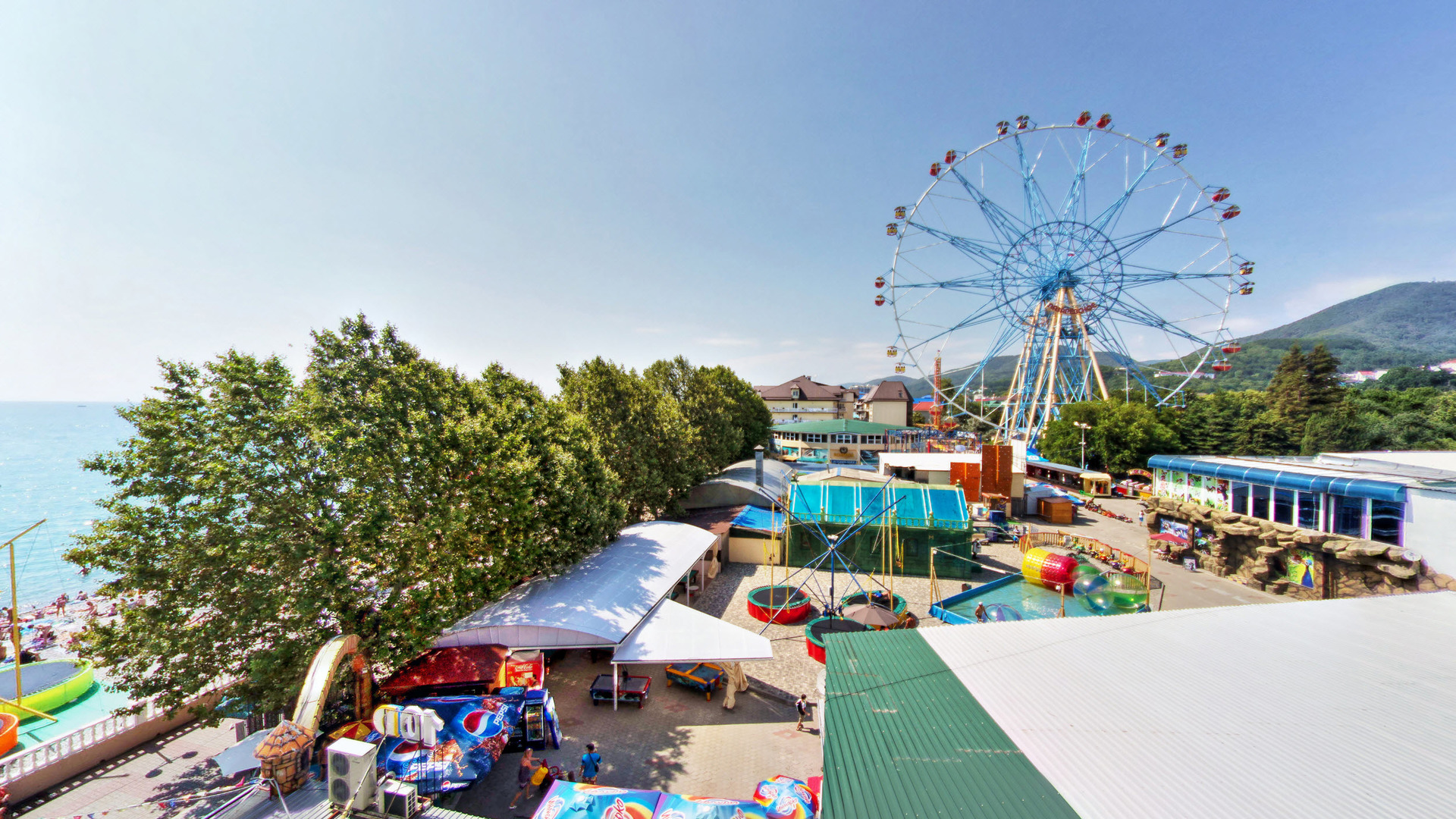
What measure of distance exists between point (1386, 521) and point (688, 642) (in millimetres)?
25856

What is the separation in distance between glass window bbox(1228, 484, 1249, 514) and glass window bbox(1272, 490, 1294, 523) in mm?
1279

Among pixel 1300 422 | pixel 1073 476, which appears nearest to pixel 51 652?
pixel 1073 476

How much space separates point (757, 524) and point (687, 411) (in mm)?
15358

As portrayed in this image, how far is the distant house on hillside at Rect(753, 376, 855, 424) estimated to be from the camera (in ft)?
300

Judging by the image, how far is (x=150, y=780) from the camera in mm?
11836

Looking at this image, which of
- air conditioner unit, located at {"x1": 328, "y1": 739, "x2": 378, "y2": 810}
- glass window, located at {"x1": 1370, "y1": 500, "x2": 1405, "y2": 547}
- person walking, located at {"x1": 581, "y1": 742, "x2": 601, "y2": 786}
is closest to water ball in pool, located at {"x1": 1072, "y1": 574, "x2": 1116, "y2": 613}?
glass window, located at {"x1": 1370, "y1": 500, "x2": 1405, "y2": 547}

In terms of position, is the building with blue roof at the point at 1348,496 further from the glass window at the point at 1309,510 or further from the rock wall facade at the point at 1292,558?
the rock wall facade at the point at 1292,558

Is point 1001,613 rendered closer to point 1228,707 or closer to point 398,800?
point 1228,707

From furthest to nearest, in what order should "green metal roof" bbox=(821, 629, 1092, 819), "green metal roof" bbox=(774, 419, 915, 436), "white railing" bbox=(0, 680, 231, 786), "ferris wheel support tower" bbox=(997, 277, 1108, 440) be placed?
"green metal roof" bbox=(774, 419, 915, 436)
"ferris wheel support tower" bbox=(997, 277, 1108, 440)
"white railing" bbox=(0, 680, 231, 786)
"green metal roof" bbox=(821, 629, 1092, 819)

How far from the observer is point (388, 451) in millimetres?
14711

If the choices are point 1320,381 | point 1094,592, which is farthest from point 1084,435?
point 1320,381

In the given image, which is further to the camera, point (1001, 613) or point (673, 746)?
point (1001, 613)

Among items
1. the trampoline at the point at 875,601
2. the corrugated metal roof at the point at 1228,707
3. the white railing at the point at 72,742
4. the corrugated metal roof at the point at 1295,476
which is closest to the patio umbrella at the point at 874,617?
the trampoline at the point at 875,601

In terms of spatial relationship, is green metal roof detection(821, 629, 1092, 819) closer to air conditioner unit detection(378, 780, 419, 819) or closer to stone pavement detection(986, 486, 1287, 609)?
air conditioner unit detection(378, 780, 419, 819)
